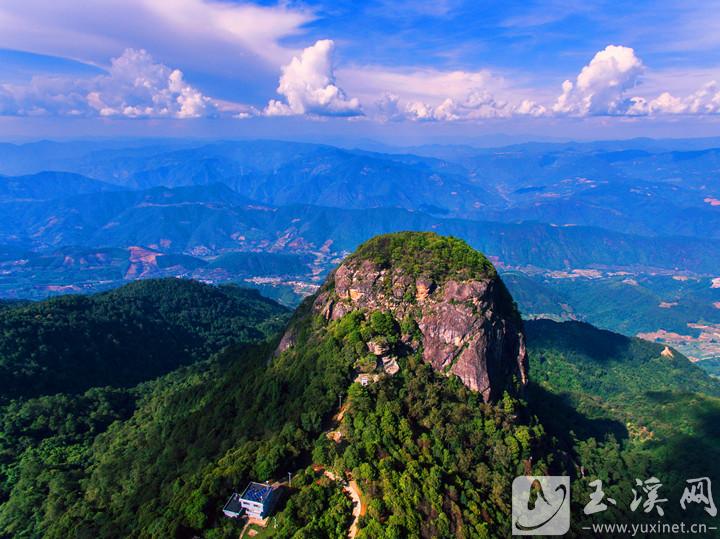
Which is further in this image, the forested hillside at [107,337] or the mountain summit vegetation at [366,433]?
the forested hillside at [107,337]

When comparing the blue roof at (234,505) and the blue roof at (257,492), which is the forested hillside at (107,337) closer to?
the blue roof at (234,505)

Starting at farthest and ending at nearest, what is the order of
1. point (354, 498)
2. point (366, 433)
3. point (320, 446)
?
point (366, 433)
point (320, 446)
point (354, 498)

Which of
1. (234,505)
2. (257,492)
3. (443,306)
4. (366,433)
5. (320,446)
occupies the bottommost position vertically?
(234,505)

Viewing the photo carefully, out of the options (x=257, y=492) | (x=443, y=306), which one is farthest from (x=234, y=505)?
(x=443, y=306)

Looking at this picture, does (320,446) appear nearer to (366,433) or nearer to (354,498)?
(366,433)

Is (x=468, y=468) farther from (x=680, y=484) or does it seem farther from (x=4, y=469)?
(x=4, y=469)

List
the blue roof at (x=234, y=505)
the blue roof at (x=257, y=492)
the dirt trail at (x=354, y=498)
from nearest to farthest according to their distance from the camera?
the dirt trail at (x=354, y=498) → the blue roof at (x=257, y=492) → the blue roof at (x=234, y=505)

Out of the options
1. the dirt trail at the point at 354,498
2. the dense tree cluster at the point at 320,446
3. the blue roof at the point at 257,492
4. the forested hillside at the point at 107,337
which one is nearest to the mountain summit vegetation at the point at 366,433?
the dense tree cluster at the point at 320,446
